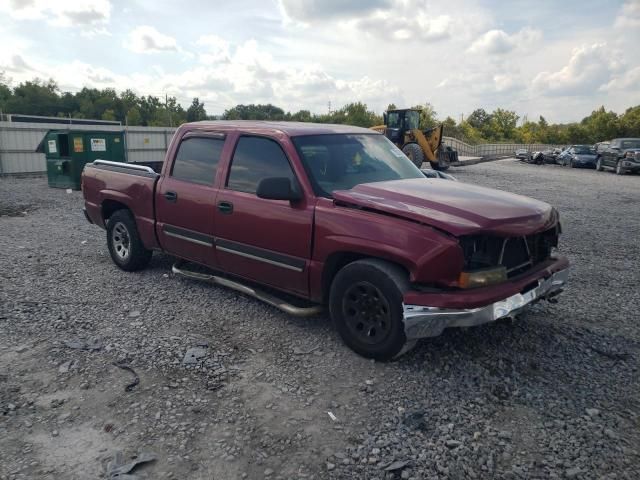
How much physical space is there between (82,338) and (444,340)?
10.1ft

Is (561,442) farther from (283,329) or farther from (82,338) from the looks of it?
(82,338)

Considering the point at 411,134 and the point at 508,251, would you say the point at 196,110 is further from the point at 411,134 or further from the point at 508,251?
the point at 508,251

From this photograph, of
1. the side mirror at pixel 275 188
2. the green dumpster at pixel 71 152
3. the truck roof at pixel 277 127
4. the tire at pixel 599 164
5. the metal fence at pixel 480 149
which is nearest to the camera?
the side mirror at pixel 275 188

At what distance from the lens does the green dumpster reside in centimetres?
1523

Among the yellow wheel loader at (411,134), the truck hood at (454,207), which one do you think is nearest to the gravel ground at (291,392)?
the truck hood at (454,207)

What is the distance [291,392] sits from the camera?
11.6 ft

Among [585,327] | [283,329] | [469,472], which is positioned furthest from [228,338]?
[585,327]

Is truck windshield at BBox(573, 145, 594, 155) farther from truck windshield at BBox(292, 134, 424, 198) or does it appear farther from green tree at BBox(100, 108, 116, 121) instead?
green tree at BBox(100, 108, 116, 121)

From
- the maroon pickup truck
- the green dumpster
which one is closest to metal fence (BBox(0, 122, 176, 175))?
the green dumpster

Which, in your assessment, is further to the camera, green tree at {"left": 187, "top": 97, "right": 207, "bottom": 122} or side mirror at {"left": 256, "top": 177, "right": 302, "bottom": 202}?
green tree at {"left": 187, "top": 97, "right": 207, "bottom": 122}

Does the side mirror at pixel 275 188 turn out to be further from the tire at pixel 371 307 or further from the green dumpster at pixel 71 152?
the green dumpster at pixel 71 152

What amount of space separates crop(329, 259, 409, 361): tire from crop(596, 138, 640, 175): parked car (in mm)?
24758

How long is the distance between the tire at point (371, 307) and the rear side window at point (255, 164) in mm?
1093

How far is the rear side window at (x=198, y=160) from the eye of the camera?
5.08 meters
